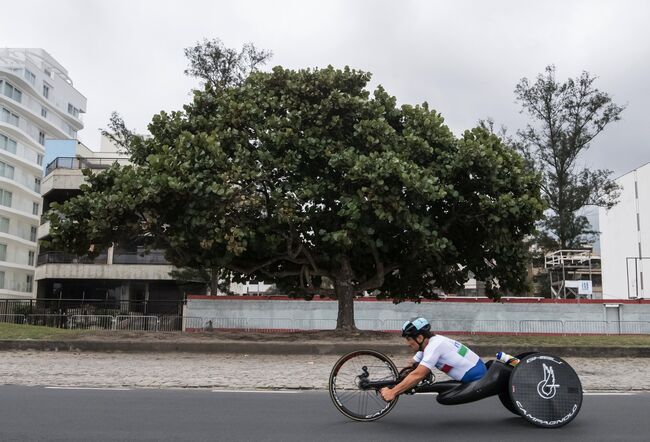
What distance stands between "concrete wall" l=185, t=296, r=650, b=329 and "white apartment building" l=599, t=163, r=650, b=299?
31.4m

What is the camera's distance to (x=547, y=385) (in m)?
6.57

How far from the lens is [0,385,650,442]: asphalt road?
630cm

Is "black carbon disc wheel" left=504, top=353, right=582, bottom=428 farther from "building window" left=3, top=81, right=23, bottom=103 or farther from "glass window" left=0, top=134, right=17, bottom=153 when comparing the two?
"building window" left=3, top=81, right=23, bottom=103

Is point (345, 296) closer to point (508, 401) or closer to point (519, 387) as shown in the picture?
point (508, 401)

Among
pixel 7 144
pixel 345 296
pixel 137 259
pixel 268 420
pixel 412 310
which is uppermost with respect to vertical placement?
pixel 7 144

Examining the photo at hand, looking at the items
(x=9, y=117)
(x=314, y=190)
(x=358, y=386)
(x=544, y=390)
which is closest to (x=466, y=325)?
(x=314, y=190)

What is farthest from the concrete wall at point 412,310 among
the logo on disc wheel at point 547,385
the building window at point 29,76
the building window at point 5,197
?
the building window at point 29,76

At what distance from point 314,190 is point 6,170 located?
58.4 meters

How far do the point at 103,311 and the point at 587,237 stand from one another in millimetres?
28247

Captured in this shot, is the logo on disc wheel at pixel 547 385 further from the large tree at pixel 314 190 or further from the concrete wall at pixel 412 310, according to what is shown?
the concrete wall at pixel 412 310

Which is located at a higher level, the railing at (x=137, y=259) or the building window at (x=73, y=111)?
the building window at (x=73, y=111)

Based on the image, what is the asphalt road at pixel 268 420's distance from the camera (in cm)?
630

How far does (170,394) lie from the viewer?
30.3 feet

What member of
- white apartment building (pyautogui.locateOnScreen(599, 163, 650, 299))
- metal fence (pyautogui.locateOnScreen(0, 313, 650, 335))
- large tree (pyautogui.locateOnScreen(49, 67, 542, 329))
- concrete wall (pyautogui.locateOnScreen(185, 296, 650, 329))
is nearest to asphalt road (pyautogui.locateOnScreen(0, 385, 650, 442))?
large tree (pyautogui.locateOnScreen(49, 67, 542, 329))
